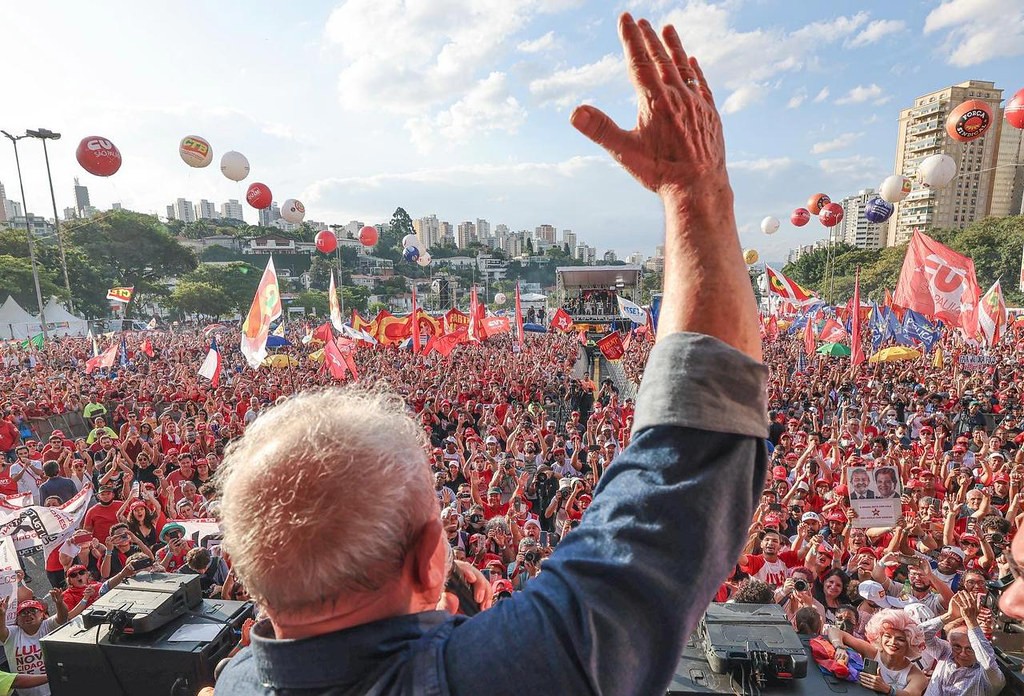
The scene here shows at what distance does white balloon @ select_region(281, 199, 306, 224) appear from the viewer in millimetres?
24078

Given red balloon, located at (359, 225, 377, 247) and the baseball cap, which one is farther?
red balloon, located at (359, 225, 377, 247)

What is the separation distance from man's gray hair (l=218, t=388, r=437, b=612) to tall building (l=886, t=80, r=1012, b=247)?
178 ft

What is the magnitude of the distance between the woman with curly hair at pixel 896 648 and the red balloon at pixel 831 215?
59.6ft

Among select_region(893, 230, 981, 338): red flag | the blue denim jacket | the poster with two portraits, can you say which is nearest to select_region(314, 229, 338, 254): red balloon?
select_region(893, 230, 981, 338): red flag

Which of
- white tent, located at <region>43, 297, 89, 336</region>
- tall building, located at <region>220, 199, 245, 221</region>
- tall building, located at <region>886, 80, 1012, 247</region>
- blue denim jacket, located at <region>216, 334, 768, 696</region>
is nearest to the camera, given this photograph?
blue denim jacket, located at <region>216, 334, 768, 696</region>

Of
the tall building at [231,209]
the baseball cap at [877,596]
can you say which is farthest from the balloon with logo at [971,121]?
the tall building at [231,209]

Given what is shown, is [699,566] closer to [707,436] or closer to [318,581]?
[707,436]

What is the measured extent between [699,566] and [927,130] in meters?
68.9

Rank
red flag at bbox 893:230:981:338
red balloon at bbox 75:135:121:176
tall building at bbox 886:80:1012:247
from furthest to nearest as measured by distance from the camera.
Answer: tall building at bbox 886:80:1012:247 → red balloon at bbox 75:135:121:176 → red flag at bbox 893:230:981:338

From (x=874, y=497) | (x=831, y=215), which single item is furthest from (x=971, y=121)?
(x=874, y=497)

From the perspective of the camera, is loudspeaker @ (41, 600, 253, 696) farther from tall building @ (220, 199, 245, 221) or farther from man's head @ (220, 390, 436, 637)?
tall building @ (220, 199, 245, 221)

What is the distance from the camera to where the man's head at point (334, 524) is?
712 mm

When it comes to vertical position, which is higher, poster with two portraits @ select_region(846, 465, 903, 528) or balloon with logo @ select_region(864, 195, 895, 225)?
balloon with logo @ select_region(864, 195, 895, 225)

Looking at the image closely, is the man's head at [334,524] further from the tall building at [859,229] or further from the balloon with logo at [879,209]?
the tall building at [859,229]
